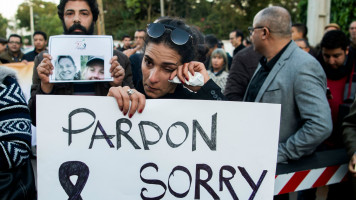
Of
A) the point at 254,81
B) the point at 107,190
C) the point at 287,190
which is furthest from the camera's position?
the point at 254,81

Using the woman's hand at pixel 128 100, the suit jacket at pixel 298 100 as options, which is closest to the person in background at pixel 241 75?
the suit jacket at pixel 298 100

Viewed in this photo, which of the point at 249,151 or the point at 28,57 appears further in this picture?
the point at 28,57

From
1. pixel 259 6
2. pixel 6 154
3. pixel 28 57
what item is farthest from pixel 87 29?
pixel 259 6

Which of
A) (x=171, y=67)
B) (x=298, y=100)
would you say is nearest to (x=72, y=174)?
(x=171, y=67)

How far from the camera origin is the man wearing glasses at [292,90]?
216 cm

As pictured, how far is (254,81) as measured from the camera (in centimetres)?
272

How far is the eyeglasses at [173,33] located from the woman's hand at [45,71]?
0.66 metres

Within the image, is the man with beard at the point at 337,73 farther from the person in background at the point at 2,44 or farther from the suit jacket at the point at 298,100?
the person in background at the point at 2,44

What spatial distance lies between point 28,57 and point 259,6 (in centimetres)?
2465

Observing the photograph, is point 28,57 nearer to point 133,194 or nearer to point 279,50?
point 279,50

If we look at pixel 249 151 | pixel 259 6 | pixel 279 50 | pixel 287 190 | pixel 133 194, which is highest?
pixel 259 6

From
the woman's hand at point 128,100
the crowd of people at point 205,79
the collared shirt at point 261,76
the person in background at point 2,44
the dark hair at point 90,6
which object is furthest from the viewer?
the person in background at point 2,44

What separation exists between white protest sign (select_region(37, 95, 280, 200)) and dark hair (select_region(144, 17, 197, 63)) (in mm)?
353

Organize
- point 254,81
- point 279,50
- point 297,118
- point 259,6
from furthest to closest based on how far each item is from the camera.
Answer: point 259,6 < point 254,81 < point 279,50 < point 297,118
